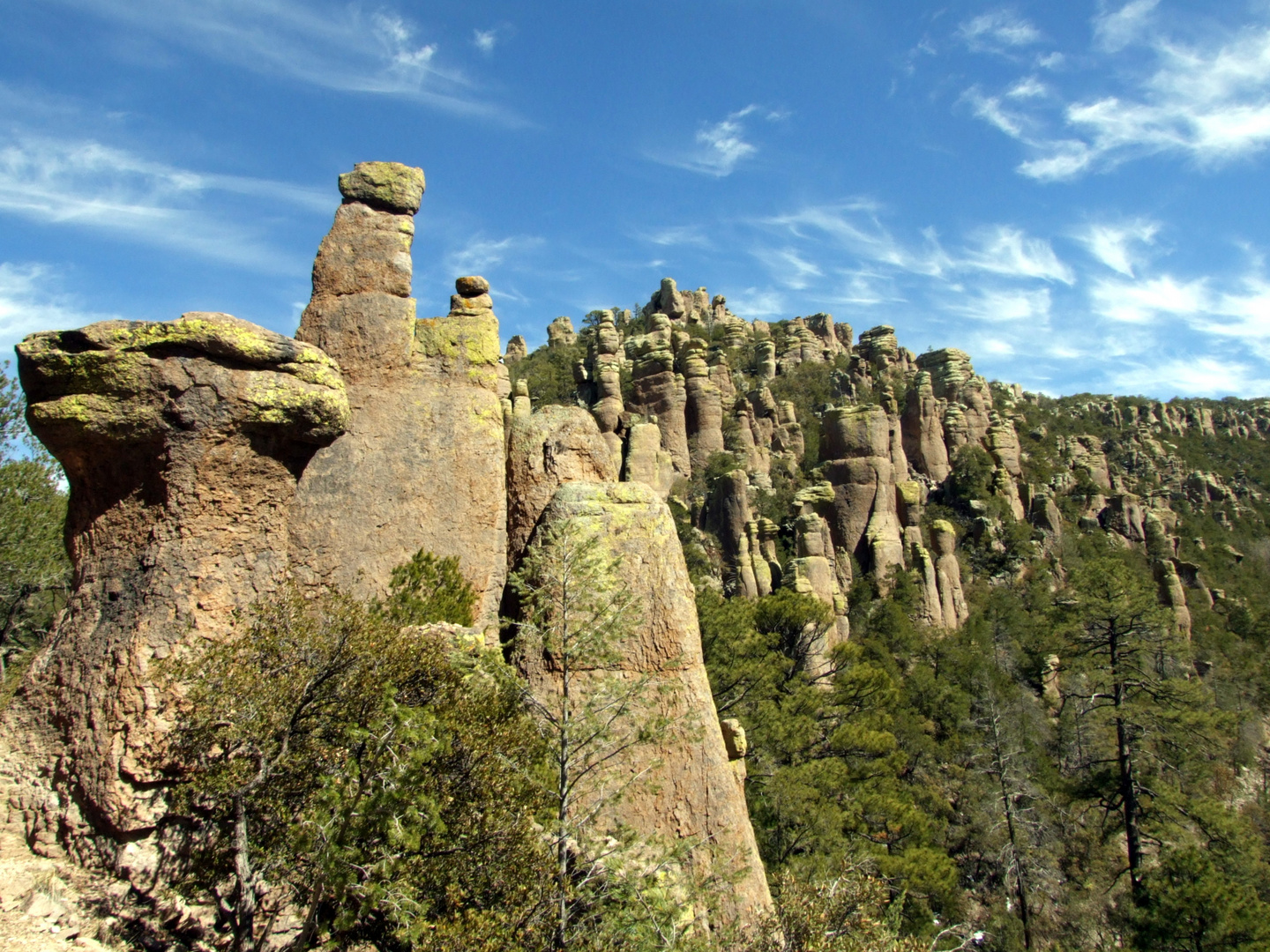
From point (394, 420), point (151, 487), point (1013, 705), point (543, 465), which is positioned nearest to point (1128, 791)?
point (1013, 705)

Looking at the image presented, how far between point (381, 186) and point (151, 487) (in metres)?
7.03

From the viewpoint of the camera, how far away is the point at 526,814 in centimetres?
731

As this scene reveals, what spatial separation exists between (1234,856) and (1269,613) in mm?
40515

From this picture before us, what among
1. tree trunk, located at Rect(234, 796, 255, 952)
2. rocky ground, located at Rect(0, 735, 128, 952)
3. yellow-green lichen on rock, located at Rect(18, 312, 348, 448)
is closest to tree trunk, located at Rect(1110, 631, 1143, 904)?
tree trunk, located at Rect(234, 796, 255, 952)

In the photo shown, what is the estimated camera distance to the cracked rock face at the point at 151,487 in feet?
25.2

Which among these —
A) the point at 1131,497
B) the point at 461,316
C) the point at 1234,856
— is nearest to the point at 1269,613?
the point at 1131,497

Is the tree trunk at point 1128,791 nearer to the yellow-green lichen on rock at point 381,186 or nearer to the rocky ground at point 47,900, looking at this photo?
the yellow-green lichen on rock at point 381,186

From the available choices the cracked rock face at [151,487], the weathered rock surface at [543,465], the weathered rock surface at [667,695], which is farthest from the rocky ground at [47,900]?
the weathered rock surface at [543,465]

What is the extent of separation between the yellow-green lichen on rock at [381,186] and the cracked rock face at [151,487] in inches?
220

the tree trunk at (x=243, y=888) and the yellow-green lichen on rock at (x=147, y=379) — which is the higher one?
the yellow-green lichen on rock at (x=147, y=379)

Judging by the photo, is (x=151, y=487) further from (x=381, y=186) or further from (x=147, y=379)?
(x=381, y=186)

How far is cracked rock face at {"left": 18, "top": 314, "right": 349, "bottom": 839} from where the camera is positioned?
25.2 feet

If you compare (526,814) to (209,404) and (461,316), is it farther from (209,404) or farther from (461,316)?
(461,316)

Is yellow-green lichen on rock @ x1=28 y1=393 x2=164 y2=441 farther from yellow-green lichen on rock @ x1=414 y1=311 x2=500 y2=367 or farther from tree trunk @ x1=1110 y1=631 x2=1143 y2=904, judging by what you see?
tree trunk @ x1=1110 y1=631 x2=1143 y2=904
